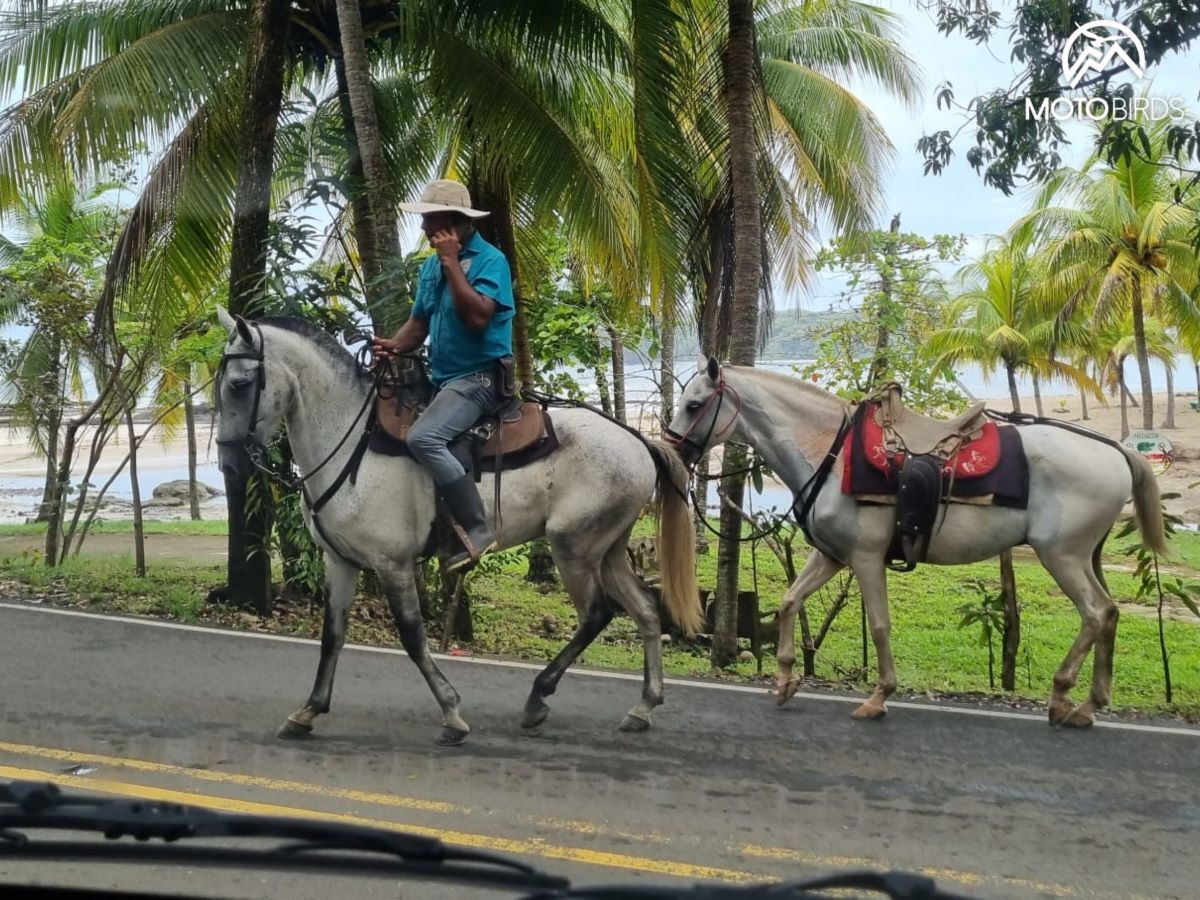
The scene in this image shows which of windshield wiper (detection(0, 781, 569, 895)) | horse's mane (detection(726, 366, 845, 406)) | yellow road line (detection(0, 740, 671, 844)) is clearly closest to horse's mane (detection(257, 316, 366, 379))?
yellow road line (detection(0, 740, 671, 844))

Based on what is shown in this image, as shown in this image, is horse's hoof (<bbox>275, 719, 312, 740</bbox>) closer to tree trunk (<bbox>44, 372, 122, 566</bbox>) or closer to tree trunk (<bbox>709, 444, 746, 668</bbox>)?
tree trunk (<bbox>709, 444, 746, 668</bbox>)

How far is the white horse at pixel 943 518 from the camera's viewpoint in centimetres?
723

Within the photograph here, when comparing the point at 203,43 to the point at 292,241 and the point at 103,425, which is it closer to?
the point at 292,241

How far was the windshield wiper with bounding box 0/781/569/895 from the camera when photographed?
219cm

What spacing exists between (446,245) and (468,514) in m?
1.39

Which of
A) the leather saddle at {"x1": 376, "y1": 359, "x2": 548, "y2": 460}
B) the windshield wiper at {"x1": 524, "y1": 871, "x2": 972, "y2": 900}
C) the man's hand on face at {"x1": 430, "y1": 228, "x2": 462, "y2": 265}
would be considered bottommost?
the windshield wiper at {"x1": 524, "y1": 871, "x2": 972, "y2": 900}

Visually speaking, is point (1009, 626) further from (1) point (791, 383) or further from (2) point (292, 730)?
(2) point (292, 730)

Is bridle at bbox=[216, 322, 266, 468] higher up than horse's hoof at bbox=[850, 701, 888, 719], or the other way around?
bridle at bbox=[216, 322, 266, 468]

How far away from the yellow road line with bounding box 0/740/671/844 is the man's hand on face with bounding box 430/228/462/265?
8.66 ft

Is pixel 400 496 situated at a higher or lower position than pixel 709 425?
lower

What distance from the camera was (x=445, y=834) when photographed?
515 cm

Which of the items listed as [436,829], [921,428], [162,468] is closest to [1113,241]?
[921,428]

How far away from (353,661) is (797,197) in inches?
452

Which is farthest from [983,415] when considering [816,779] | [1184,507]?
[1184,507]
